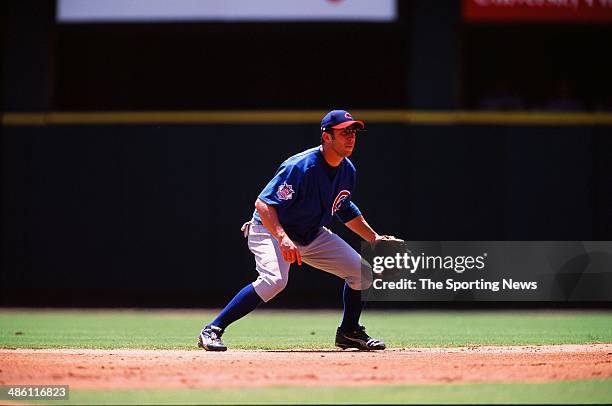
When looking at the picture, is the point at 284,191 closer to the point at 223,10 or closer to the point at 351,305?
the point at 351,305

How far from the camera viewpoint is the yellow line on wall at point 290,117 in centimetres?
1395

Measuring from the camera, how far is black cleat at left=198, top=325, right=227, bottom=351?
24.8 feet

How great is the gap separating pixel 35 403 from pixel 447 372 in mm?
→ 2536

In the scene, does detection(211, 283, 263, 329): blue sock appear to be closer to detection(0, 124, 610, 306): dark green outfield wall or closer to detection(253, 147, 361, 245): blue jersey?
detection(253, 147, 361, 245): blue jersey

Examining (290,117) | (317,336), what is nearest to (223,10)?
(290,117)

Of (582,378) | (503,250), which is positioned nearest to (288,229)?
(582,378)

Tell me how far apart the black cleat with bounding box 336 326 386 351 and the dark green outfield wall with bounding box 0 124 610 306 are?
19.7 ft

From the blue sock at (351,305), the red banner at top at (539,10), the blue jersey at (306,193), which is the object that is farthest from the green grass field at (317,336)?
the red banner at top at (539,10)

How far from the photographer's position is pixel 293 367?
6660 mm

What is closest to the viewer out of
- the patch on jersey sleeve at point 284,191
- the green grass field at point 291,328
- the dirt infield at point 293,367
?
the dirt infield at point 293,367

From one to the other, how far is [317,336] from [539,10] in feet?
22.0

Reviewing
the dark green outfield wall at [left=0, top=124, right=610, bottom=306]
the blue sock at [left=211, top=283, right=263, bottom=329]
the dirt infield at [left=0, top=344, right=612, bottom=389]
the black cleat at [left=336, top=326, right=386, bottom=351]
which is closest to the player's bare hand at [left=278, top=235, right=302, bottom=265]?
the blue sock at [left=211, top=283, right=263, bottom=329]

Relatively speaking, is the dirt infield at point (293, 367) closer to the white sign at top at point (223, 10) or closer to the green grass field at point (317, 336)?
the green grass field at point (317, 336)

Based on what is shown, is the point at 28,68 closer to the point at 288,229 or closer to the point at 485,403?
the point at 288,229
